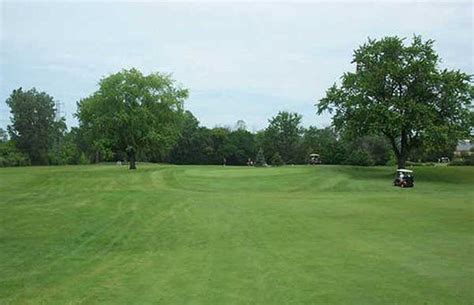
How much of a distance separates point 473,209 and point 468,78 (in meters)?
31.4

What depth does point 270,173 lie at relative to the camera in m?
48.1

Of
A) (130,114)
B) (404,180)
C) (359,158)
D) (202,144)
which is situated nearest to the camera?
(404,180)

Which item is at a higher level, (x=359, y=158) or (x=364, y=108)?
(x=364, y=108)

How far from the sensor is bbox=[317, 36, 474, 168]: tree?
49969mm

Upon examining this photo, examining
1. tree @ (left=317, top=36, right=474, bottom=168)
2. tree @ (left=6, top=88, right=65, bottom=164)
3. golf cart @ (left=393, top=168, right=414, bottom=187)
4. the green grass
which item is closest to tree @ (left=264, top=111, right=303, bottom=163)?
tree @ (left=6, top=88, right=65, bottom=164)

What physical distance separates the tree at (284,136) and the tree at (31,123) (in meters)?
42.5

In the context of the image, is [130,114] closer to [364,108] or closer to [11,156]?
[364,108]

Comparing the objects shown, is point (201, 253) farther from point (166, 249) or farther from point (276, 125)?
point (276, 125)

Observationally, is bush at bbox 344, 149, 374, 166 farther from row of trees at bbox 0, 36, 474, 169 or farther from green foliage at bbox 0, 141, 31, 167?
green foliage at bbox 0, 141, 31, 167

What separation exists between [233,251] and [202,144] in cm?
10011

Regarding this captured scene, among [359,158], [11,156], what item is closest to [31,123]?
[11,156]

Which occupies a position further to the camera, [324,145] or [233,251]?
[324,145]

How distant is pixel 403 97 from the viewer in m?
52.9

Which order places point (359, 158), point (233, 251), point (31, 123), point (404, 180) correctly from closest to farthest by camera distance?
point (233, 251) < point (404, 180) < point (359, 158) < point (31, 123)
